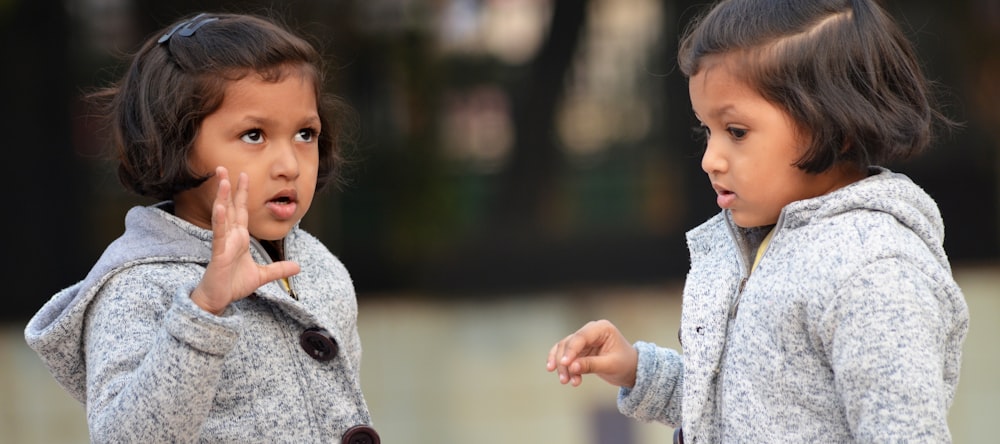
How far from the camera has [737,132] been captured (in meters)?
1.67

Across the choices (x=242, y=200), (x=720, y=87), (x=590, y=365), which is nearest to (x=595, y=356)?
(x=590, y=365)

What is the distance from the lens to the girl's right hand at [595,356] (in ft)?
6.04

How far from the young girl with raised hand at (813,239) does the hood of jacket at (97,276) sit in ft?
2.47

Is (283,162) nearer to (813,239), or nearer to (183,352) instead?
(183,352)

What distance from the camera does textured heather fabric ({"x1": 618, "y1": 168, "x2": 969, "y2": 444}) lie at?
4.75ft

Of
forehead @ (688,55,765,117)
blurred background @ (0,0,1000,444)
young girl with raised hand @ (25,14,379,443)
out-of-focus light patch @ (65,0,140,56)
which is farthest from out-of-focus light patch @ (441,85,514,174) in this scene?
forehead @ (688,55,765,117)

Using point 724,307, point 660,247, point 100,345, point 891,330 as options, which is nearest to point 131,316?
point 100,345

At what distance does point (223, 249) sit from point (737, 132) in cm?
72

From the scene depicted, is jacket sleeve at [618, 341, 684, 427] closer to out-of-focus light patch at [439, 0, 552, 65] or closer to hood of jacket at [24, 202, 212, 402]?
hood of jacket at [24, 202, 212, 402]

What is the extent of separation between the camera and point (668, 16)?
176 inches

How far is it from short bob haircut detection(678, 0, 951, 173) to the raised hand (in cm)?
69

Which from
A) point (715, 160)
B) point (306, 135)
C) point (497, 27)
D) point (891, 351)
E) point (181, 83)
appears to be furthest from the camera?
point (497, 27)

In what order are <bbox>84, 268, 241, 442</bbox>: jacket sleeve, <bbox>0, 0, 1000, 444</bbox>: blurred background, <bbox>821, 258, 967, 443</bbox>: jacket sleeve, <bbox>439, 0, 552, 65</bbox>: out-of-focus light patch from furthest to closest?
<bbox>439, 0, 552, 65</bbox>: out-of-focus light patch, <bbox>0, 0, 1000, 444</bbox>: blurred background, <bbox>84, 268, 241, 442</bbox>: jacket sleeve, <bbox>821, 258, 967, 443</bbox>: jacket sleeve

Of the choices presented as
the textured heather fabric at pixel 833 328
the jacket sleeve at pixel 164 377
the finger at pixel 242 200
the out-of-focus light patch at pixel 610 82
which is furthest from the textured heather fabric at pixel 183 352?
the out-of-focus light patch at pixel 610 82
